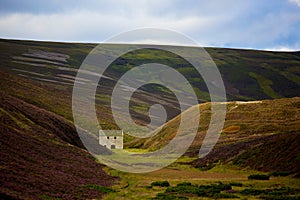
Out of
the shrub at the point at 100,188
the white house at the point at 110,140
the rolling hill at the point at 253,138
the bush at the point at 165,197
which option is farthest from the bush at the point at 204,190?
the white house at the point at 110,140

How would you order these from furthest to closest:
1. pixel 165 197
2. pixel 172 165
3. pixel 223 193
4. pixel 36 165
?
pixel 172 165 → pixel 36 165 → pixel 223 193 → pixel 165 197

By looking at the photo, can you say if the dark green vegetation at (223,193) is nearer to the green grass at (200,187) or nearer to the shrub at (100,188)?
the green grass at (200,187)

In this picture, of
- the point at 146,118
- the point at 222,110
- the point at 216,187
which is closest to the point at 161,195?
the point at 216,187

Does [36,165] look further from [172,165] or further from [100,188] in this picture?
[172,165]

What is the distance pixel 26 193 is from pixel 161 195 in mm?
12057

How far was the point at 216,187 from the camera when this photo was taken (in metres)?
40.2

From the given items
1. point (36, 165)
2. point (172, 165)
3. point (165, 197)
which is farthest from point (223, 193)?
point (172, 165)

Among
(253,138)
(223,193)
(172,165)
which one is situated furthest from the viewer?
(253,138)

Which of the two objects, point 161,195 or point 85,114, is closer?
point 161,195

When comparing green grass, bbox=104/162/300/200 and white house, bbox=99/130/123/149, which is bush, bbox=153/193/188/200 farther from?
white house, bbox=99/130/123/149

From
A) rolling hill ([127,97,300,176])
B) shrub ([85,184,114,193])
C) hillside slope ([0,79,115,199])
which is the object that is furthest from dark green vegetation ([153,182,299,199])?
rolling hill ([127,97,300,176])

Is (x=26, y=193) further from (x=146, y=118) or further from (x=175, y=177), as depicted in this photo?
(x=146, y=118)

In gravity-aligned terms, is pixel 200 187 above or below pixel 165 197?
below

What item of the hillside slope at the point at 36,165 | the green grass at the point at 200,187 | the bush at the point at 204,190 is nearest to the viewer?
the hillside slope at the point at 36,165
